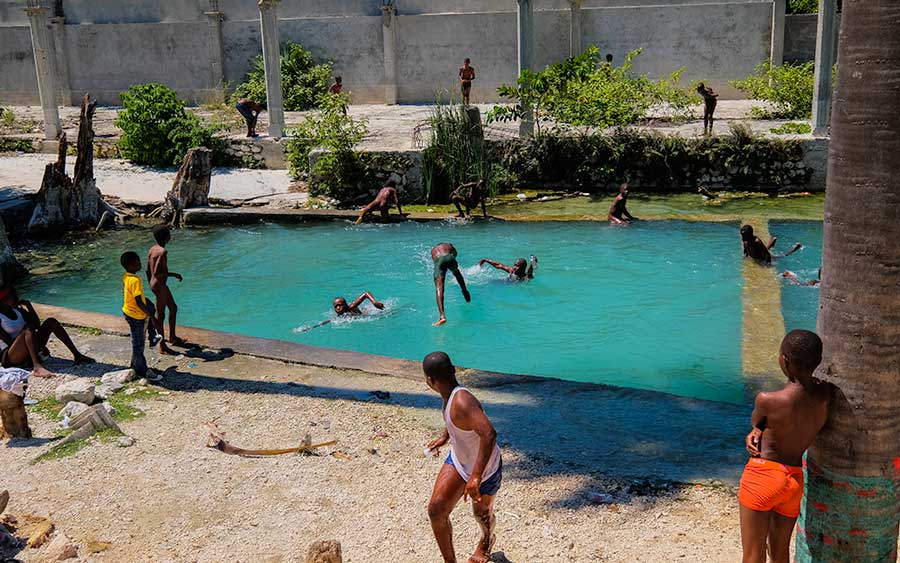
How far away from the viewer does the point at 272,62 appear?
2059cm

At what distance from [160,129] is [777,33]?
18.5m

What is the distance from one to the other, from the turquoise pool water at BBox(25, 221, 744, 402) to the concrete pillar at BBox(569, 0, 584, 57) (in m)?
13.9

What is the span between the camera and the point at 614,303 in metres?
12.8

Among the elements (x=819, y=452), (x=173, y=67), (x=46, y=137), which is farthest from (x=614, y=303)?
(x=173, y=67)

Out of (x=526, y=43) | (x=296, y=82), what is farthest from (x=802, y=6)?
(x=296, y=82)

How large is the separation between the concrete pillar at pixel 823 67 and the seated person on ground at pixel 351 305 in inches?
451

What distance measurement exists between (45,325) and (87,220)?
8535 mm

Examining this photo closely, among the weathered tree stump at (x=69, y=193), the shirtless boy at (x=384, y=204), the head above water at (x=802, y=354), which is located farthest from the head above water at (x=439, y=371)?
the weathered tree stump at (x=69, y=193)

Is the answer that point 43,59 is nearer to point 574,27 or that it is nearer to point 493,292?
point 493,292

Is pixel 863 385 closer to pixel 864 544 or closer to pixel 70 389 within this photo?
pixel 864 544

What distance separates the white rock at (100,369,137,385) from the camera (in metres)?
8.42

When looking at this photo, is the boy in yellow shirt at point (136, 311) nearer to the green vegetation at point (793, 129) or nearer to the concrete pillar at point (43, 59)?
the green vegetation at point (793, 129)

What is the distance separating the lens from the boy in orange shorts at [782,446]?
4.23 metres

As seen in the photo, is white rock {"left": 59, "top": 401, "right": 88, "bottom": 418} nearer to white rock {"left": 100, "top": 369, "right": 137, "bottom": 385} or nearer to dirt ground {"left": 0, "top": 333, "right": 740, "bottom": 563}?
dirt ground {"left": 0, "top": 333, "right": 740, "bottom": 563}
